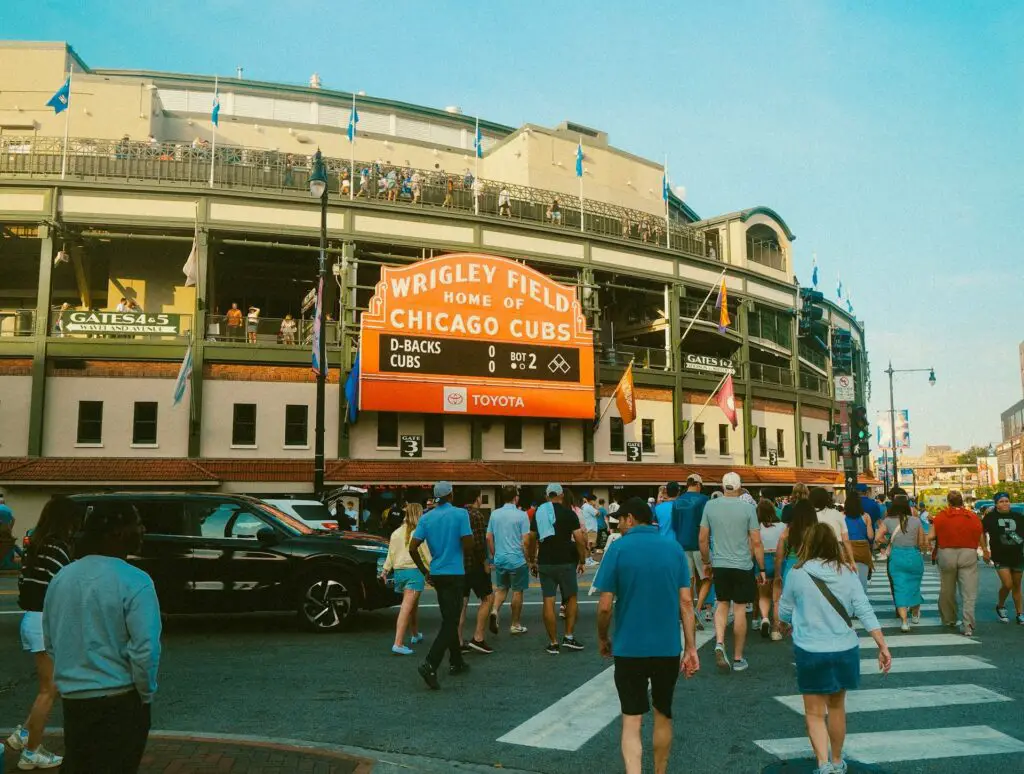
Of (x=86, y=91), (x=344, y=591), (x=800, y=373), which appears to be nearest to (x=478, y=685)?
(x=344, y=591)

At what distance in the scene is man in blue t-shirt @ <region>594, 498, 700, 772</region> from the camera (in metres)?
5.38

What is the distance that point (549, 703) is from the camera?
316 inches

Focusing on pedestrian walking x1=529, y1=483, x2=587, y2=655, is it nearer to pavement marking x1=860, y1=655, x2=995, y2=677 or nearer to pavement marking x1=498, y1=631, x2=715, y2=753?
pavement marking x1=498, y1=631, x2=715, y2=753

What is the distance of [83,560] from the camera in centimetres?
413

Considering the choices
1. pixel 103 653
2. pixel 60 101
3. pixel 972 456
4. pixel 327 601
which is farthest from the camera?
pixel 972 456

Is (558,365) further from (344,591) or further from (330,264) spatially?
(344,591)

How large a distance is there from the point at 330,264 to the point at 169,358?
6885 mm

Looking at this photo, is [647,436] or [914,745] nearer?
[914,745]

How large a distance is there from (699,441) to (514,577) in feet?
88.3

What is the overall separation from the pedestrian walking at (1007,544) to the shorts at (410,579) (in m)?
8.15

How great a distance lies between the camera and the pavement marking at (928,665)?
371 inches

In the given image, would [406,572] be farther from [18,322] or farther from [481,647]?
[18,322]

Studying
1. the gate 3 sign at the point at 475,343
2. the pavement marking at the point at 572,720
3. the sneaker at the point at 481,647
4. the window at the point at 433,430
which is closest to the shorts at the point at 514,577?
the sneaker at the point at 481,647

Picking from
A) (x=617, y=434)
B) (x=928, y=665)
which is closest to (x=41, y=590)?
(x=928, y=665)
